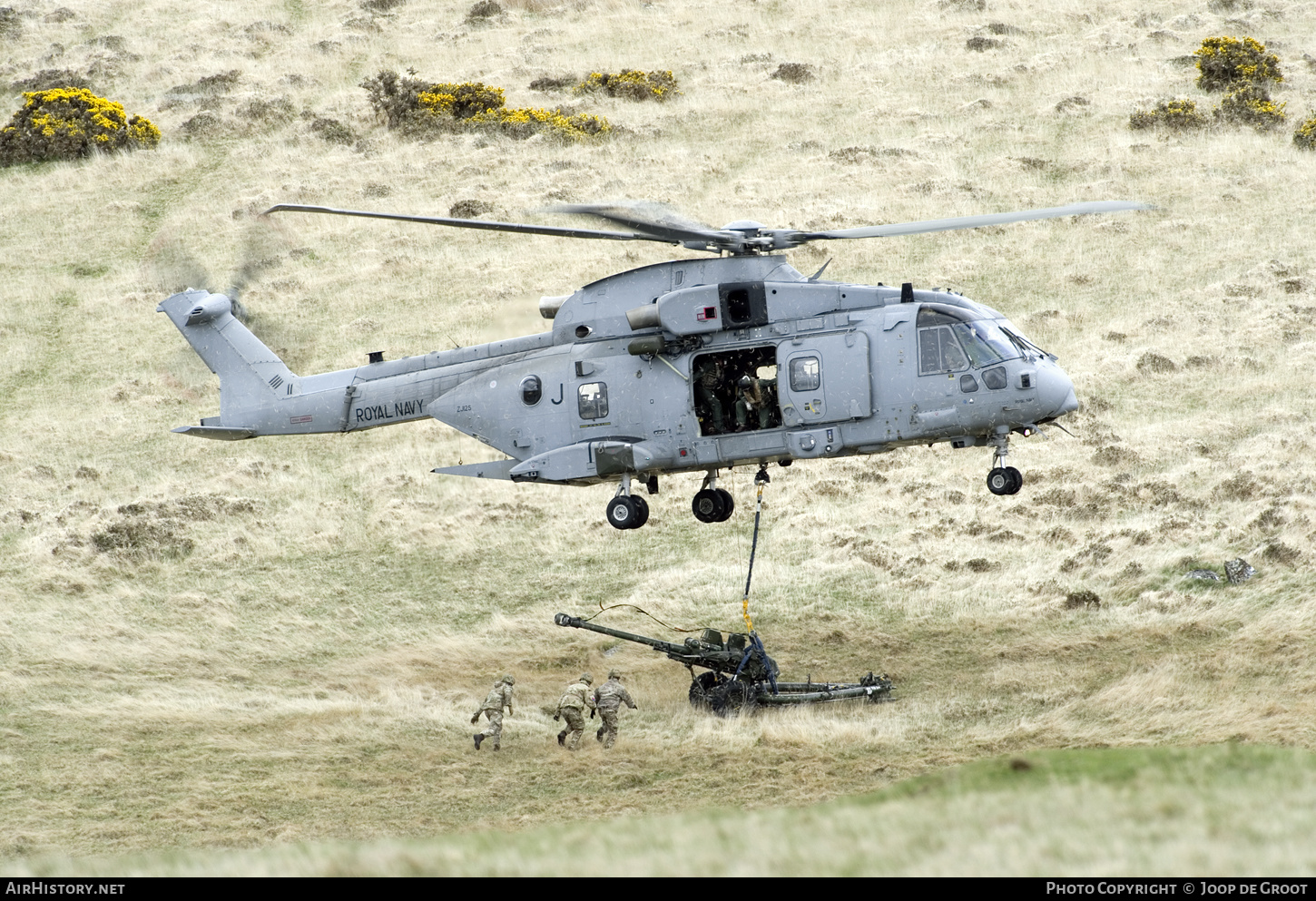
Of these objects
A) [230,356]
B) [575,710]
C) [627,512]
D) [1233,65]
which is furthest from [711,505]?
[1233,65]

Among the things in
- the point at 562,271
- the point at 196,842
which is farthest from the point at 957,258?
the point at 196,842

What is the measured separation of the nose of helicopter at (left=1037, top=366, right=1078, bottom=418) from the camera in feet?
56.1

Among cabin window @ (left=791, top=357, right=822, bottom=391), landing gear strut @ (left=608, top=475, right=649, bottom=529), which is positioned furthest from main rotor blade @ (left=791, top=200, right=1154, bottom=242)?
landing gear strut @ (left=608, top=475, right=649, bottom=529)

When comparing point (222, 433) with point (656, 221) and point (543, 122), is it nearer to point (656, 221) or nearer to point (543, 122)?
point (656, 221)

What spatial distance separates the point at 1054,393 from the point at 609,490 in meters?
14.0

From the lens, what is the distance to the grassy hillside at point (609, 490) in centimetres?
1855

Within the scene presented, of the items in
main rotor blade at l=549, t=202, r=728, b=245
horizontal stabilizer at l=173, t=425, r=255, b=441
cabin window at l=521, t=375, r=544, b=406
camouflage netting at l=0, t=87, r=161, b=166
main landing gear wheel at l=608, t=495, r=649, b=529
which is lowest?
main landing gear wheel at l=608, t=495, r=649, b=529

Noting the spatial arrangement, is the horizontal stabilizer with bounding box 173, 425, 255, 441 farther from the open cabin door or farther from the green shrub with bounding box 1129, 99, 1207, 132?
the green shrub with bounding box 1129, 99, 1207, 132

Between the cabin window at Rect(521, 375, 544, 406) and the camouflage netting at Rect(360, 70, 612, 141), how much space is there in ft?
88.9

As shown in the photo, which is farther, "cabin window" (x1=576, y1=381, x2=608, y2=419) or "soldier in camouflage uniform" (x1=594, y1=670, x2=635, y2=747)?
"cabin window" (x1=576, y1=381, x2=608, y2=419)

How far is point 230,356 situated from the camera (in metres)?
21.5

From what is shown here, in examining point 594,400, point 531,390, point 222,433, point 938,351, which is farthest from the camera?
point 222,433

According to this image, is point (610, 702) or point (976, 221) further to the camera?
point (610, 702)

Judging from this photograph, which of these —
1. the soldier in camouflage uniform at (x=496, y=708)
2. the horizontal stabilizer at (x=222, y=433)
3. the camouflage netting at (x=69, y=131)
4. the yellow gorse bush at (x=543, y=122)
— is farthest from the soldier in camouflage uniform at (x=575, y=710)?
the camouflage netting at (x=69, y=131)
